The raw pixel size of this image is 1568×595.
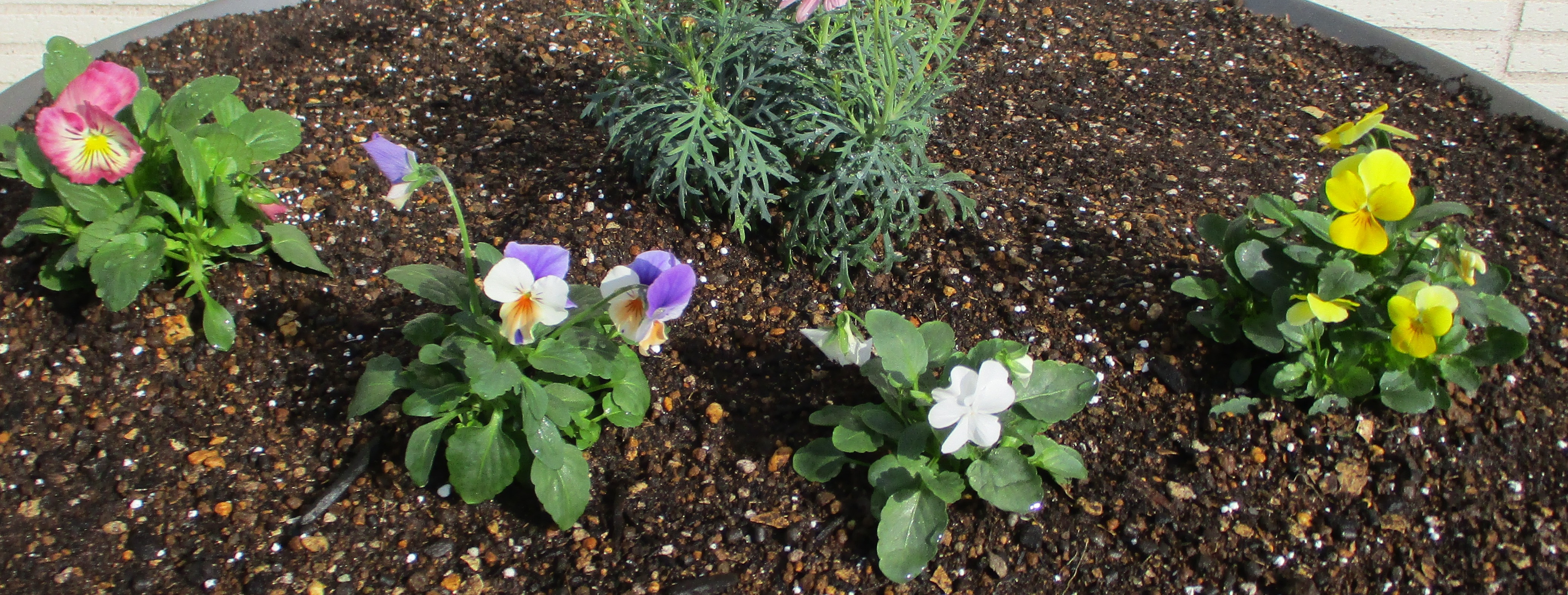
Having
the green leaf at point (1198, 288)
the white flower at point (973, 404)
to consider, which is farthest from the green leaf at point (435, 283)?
the green leaf at point (1198, 288)

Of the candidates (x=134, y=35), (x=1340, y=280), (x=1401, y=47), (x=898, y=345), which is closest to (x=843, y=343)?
(x=898, y=345)

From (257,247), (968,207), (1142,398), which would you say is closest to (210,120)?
(257,247)

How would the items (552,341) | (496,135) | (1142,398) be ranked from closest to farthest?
(552,341), (1142,398), (496,135)

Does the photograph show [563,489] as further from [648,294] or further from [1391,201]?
[1391,201]

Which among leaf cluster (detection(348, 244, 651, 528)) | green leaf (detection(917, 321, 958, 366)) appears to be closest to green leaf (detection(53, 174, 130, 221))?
leaf cluster (detection(348, 244, 651, 528))

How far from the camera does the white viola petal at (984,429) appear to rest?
1.15 metres

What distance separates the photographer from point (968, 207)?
1676mm

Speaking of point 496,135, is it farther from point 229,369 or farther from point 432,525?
point 432,525

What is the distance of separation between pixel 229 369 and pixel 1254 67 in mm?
2082

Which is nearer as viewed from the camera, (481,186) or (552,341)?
(552,341)

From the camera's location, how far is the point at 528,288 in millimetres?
1092

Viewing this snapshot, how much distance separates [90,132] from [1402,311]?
1668 mm

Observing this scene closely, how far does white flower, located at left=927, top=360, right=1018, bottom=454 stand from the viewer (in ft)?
3.78

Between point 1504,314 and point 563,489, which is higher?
point 1504,314
